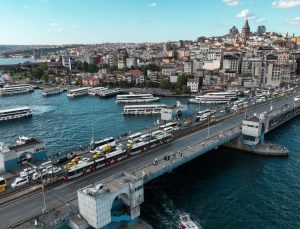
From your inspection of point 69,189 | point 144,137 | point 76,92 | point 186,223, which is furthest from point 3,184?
point 76,92

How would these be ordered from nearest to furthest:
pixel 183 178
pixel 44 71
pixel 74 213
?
pixel 74 213
pixel 183 178
pixel 44 71

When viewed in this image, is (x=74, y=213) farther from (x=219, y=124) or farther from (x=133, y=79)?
(x=133, y=79)

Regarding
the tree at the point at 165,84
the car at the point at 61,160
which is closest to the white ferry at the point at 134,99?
the tree at the point at 165,84

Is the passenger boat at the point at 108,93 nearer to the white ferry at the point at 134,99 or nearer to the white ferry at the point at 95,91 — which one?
the white ferry at the point at 95,91

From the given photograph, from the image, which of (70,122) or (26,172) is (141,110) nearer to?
(70,122)

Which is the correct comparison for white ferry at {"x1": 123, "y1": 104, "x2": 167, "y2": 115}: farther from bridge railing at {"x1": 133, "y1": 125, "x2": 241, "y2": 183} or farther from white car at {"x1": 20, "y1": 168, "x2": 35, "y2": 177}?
white car at {"x1": 20, "y1": 168, "x2": 35, "y2": 177}

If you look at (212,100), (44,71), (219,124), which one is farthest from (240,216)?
(44,71)
